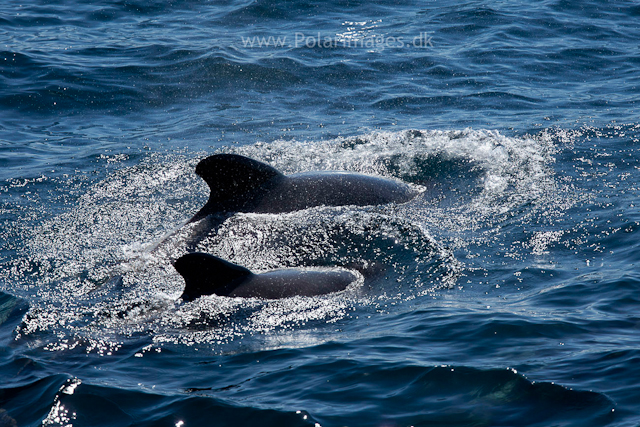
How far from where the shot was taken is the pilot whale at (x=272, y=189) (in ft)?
30.5

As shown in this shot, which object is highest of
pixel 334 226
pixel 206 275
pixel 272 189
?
pixel 272 189

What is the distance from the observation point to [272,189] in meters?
9.71

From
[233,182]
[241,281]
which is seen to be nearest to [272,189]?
[233,182]

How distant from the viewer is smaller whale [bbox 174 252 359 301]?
7.23 m

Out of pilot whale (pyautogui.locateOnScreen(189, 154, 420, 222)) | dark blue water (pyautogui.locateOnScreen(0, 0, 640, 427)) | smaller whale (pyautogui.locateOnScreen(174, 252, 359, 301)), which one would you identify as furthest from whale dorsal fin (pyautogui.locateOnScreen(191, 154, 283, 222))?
smaller whale (pyautogui.locateOnScreen(174, 252, 359, 301))

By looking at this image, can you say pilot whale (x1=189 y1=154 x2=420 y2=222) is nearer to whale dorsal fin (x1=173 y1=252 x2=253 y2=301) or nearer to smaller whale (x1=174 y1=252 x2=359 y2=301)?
smaller whale (x1=174 y1=252 x2=359 y2=301)

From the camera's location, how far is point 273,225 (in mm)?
9234

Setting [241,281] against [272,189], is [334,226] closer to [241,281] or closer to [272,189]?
[272,189]

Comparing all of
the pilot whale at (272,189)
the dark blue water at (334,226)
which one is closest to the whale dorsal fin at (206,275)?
the dark blue water at (334,226)

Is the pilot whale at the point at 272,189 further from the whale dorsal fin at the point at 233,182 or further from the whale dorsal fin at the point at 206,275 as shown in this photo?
the whale dorsal fin at the point at 206,275

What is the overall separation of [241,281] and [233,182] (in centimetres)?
227

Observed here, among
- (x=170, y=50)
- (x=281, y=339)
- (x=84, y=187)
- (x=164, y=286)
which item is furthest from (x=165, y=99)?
(x=281, y=339)

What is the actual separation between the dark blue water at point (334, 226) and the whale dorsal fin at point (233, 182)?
0.43 metres

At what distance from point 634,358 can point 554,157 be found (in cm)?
658
